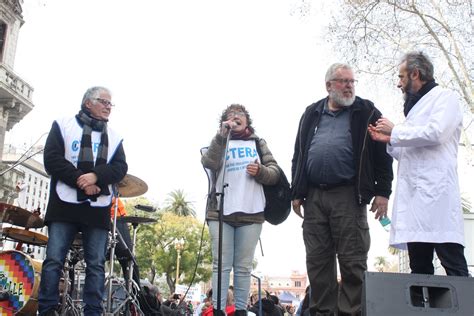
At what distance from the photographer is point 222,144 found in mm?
4309

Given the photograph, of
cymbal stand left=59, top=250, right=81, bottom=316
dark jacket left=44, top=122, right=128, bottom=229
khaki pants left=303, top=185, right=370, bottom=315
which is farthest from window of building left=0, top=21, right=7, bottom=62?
khaki pants left=303, top=185, right=370, bottom=315

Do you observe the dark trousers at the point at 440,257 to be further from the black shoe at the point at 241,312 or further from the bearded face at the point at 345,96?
the black shoe at the point at 241,312

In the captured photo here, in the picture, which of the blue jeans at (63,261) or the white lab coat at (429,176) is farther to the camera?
the blue jeans at (63,261)

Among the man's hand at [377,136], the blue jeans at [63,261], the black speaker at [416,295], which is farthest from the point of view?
the blue jeans at [63,261]

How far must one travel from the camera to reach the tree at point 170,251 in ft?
148

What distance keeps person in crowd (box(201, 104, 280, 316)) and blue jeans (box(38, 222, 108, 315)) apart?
927mm

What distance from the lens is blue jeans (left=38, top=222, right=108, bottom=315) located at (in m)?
3.62

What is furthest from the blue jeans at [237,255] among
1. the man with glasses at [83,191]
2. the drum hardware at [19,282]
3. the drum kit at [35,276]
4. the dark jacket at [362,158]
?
the drum hardware at [19,282]

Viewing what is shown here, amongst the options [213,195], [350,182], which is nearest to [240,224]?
[213,195]

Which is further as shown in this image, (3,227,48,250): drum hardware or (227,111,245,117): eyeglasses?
(3,227,48,250): drum hardware

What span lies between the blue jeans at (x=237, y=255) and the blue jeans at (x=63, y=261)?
92 centimetres

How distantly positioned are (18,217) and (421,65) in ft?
15.3

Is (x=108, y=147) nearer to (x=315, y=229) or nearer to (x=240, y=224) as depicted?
(x=240, y=224)

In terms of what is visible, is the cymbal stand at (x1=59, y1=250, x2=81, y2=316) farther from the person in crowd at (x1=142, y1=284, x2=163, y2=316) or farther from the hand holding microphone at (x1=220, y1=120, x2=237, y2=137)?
the hand holding microphone at (x1=220, y1=120, x2=237, y2=137)
